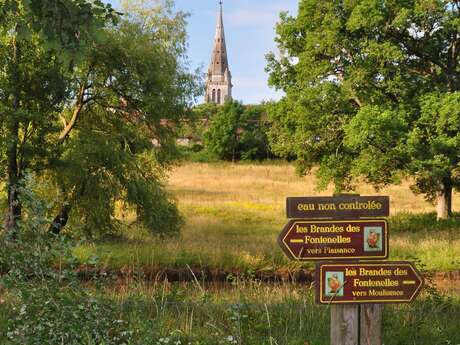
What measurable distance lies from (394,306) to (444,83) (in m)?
17.8

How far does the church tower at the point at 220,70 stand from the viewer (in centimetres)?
16812

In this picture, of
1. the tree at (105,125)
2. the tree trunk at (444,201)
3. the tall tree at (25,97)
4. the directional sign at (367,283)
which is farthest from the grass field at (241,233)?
the tall tree at (25,97)

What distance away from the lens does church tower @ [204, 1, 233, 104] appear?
16812cm

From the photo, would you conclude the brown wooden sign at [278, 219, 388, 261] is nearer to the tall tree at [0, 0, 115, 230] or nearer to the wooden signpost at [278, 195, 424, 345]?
the wooden signpost at [278, 195, 424, 345]

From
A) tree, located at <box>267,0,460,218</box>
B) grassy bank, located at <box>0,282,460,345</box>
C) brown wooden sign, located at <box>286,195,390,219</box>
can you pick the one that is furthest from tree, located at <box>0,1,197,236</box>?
brown wooden sign, located at <box>286,195,390,219</box>

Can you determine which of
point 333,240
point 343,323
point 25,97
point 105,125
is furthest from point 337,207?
point 105,125

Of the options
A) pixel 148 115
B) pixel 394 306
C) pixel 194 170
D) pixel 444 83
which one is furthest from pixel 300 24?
pixel 194 170

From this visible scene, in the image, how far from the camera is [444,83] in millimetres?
21906

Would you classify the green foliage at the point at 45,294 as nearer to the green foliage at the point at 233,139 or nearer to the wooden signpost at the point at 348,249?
the wooden signpost at the point at 348,249

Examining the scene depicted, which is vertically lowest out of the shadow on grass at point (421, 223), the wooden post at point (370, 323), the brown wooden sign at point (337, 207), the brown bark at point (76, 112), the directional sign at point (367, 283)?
the shadow on grass at point (421, 223)

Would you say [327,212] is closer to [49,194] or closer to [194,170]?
[49,194]

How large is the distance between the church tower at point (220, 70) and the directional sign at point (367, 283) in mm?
163878

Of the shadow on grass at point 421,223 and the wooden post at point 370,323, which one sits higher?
the wooden post at point 370,323

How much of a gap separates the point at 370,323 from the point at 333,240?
0.76m
